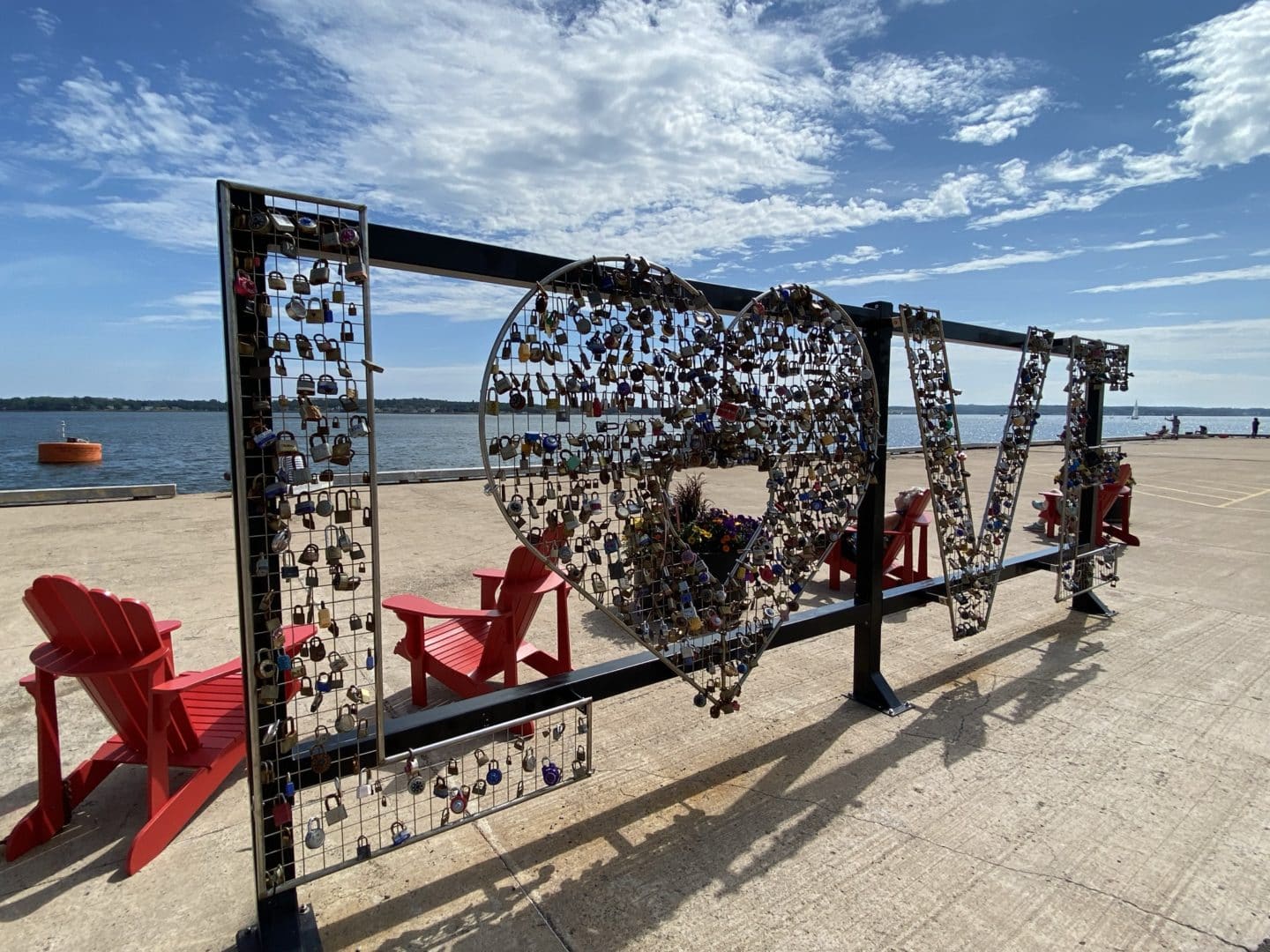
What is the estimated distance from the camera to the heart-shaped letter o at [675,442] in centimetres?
222

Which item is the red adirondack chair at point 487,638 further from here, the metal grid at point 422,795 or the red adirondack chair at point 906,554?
the red adirondack chair at point 906,554

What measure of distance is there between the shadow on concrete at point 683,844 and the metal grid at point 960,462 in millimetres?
671

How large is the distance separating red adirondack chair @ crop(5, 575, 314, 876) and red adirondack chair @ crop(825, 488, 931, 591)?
Result: 4.43 metres

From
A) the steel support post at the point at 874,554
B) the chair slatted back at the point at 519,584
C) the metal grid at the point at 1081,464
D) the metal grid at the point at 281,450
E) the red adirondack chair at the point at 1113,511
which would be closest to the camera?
the metal grid at the point at 281,450

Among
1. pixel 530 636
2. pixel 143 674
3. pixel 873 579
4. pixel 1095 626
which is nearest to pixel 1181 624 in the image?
pixel 1095 626

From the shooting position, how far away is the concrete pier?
6.75ft

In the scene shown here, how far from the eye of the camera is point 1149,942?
78.5 inches

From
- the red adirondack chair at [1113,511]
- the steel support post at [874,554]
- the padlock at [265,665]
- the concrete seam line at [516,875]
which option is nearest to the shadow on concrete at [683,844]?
the concrete seam line at [516,875]

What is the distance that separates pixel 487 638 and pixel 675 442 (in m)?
1.72

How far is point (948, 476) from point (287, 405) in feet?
11.3

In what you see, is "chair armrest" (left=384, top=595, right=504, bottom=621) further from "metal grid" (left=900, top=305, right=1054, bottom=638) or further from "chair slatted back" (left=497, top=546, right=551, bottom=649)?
"metal grid" (left=900, top=305, right=1054, bottom=638)

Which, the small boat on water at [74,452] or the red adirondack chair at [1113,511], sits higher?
the red adirondack chair at [1113,511]

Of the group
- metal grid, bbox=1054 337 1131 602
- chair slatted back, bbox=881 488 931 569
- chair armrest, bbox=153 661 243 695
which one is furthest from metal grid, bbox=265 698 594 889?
metal grid, bbox=1054 337 1131 602

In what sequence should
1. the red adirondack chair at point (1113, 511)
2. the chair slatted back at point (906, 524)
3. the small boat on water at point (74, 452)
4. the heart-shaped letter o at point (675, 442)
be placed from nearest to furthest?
the heart-shaped letter o at point (675, 442) < the chair slatted back at point (906, 524) < the red adirondack chair at point (1113, 511) < the small boat on water at point (74, 452)
